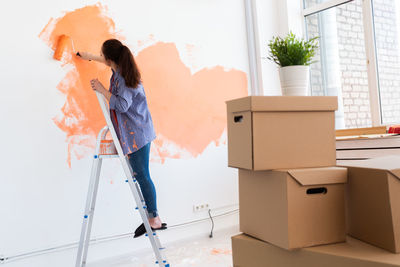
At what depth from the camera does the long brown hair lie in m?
2.17

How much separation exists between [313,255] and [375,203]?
24cm

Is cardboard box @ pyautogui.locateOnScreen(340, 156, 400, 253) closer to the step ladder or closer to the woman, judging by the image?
the step ladder

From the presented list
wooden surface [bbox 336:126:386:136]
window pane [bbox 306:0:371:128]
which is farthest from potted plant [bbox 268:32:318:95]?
window pane [bbox 306:0:371:128]

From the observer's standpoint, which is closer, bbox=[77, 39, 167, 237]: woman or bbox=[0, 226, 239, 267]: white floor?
bbox=[77, 39, 167, 237]: woman

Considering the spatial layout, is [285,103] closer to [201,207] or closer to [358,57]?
[201,207]

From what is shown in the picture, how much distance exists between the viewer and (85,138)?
245cm

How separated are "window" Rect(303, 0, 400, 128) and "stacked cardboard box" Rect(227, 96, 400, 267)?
2.12 metres

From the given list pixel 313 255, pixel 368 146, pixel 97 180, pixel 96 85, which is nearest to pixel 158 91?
pixel 96 85

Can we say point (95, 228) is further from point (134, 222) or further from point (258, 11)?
point (258, 11)

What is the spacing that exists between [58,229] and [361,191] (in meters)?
1.88

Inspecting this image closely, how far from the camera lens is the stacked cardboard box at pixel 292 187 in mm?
1114

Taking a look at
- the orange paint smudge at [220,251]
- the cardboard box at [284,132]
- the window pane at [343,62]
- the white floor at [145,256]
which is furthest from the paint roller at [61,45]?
the window pane at [343,62]

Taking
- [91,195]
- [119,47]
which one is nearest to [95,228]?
[91,195]

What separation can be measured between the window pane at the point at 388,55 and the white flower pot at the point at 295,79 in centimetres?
183
